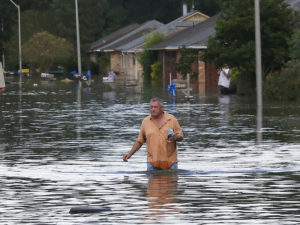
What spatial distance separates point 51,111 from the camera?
3662 centimetres

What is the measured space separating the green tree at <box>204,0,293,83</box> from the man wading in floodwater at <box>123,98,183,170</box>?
99.4 feet

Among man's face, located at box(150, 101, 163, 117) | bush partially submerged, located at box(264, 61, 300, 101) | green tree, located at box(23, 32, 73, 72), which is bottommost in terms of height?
bush partially submerged, located at box(264, 61, 300, 101)

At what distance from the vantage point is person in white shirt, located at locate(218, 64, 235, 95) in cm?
4894

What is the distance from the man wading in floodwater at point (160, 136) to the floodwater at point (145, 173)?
0.30 meters

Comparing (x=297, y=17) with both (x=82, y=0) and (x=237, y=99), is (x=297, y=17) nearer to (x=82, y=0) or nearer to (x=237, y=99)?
(x=237, y=99)

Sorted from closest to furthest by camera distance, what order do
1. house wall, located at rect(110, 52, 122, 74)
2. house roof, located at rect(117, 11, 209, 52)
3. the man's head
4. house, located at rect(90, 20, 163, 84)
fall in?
the man's head < house roof, located at rect(117, 11, 209, 52) < house, located at rect(90, 20, 163, 84) < house wall, located at rect(110, 52, 122, 74)

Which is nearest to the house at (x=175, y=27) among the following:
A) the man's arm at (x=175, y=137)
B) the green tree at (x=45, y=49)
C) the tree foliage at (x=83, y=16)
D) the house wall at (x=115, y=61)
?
the house wall at (x=115, y=61)

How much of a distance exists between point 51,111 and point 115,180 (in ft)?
68.9

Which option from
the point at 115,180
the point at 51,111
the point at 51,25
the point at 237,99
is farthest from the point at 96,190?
the point at 51,25

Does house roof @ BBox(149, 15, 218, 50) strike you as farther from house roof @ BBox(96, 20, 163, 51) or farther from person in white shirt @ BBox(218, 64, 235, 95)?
house roof @ BBox(96, 20, 163, 51)

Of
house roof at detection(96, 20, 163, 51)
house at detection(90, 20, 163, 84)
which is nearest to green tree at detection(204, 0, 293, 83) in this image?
house at detection(90, 20, 163, 84)

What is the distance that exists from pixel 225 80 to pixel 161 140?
34005 mm

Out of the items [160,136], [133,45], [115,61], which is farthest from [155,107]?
[115,61]

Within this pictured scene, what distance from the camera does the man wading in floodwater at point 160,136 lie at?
50.7ft
